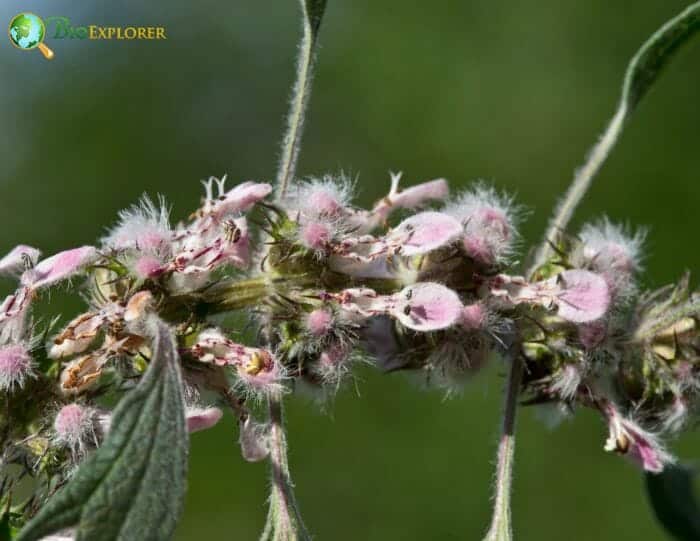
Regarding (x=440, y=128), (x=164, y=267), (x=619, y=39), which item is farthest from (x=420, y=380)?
(x=619, y=39)

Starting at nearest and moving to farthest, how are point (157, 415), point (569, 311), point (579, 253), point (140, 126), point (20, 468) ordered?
point (157, 415) → point (20, 468) → point (569, 311) → point (579, 253) → point (140, 126)

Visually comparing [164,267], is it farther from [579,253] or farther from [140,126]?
[140,126]

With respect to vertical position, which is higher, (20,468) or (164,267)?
(164,267)

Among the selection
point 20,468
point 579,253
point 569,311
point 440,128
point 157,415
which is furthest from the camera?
point 440,128

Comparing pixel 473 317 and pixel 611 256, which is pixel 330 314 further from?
pixel 611 256

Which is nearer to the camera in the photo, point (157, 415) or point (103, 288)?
point (157, 415)

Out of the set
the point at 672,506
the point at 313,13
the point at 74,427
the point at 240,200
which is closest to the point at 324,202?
the point at 240,200
